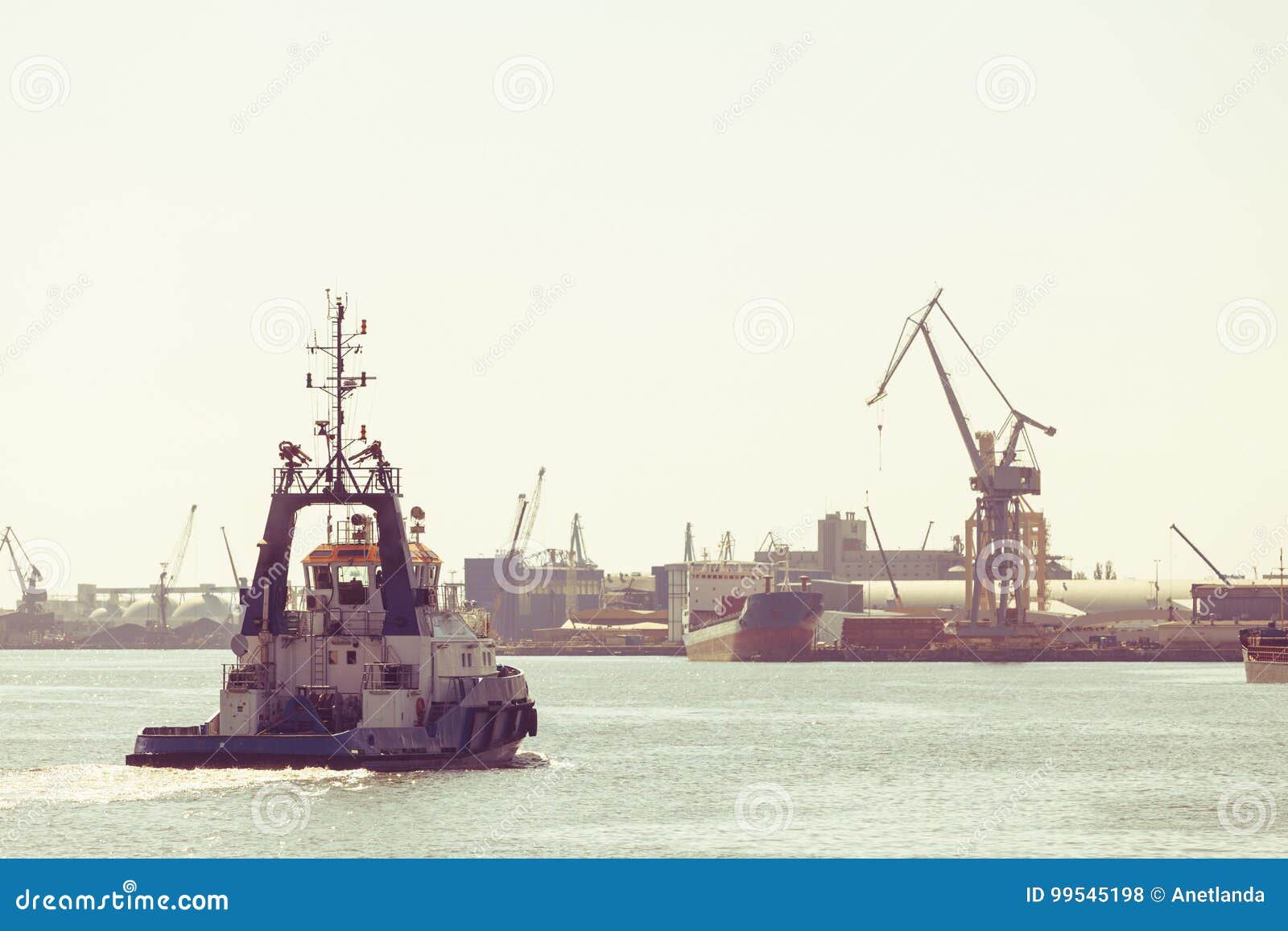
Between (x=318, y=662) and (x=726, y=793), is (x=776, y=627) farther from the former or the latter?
(x=318, y=662)

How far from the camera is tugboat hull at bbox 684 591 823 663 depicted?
621 feet

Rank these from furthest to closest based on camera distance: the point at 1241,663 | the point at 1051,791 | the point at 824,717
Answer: the point at 1241,663, the point at 824,717, the point at 1051,791

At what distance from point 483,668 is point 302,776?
811cm

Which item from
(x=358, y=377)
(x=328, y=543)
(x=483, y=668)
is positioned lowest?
(x=483, y=668)

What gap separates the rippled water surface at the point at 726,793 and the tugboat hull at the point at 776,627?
9574 centimetres

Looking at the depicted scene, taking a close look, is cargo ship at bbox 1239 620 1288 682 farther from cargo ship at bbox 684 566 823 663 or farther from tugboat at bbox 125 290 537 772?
tugboat at bbox 125 290 537 772

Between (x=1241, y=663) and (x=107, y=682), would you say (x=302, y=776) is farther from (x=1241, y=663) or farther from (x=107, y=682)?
(x=1241, y=663)

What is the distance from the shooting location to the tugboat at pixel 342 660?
157 ft

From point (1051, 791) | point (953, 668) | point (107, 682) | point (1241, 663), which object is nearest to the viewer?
point (1051, 791)

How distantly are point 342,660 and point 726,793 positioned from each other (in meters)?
10.8

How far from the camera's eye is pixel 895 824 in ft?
143

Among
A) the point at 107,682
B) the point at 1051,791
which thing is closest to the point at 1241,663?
the point at 107,682

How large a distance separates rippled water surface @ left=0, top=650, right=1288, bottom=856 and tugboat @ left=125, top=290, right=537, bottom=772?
2.47 ft

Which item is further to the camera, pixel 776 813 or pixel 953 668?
pixel 953 668
